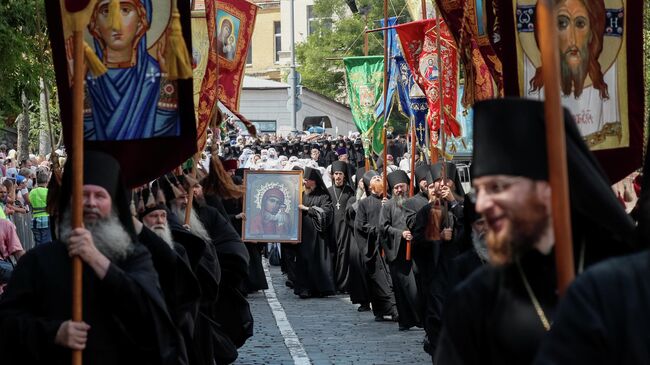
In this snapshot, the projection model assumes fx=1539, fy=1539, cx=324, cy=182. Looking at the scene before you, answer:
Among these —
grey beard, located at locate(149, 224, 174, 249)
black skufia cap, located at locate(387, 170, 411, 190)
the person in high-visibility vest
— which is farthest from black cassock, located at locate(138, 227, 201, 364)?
the person in high-visibility vest

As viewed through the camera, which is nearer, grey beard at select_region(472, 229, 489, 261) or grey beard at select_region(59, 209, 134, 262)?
grey beard at select_region(59, 209, 134, 262)

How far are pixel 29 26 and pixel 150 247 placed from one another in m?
7.12

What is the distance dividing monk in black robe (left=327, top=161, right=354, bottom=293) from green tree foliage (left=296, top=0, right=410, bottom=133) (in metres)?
33.8

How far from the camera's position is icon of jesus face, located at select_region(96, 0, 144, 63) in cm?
787

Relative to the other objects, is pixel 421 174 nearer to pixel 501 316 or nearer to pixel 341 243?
pixel 341 243

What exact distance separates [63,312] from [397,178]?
11.7m

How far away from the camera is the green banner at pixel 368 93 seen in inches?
908

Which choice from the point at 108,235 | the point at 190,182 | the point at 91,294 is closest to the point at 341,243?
the point at 190,182

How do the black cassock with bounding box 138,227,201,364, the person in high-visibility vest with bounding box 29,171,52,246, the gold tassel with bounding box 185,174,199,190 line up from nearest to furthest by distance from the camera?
the black cassock with bounding box 138,227,201,364
the gold tassel with bounding box 185,174,199,190
the person in high-visibility vest with bounding box 29,171,52,246

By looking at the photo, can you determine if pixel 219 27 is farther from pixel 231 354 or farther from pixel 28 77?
pixel 231 354

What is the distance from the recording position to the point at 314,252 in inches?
899

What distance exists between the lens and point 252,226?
22047 millimetres

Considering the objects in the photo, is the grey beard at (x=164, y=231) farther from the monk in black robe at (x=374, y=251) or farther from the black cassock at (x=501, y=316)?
the monk in black robe at (x=374, y=251)

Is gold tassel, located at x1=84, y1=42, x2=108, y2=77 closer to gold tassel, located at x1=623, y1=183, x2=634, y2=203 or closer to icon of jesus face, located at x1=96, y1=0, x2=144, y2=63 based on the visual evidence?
icon of jesus face, located at x1=96, y1=0, x2=144, y2=63
